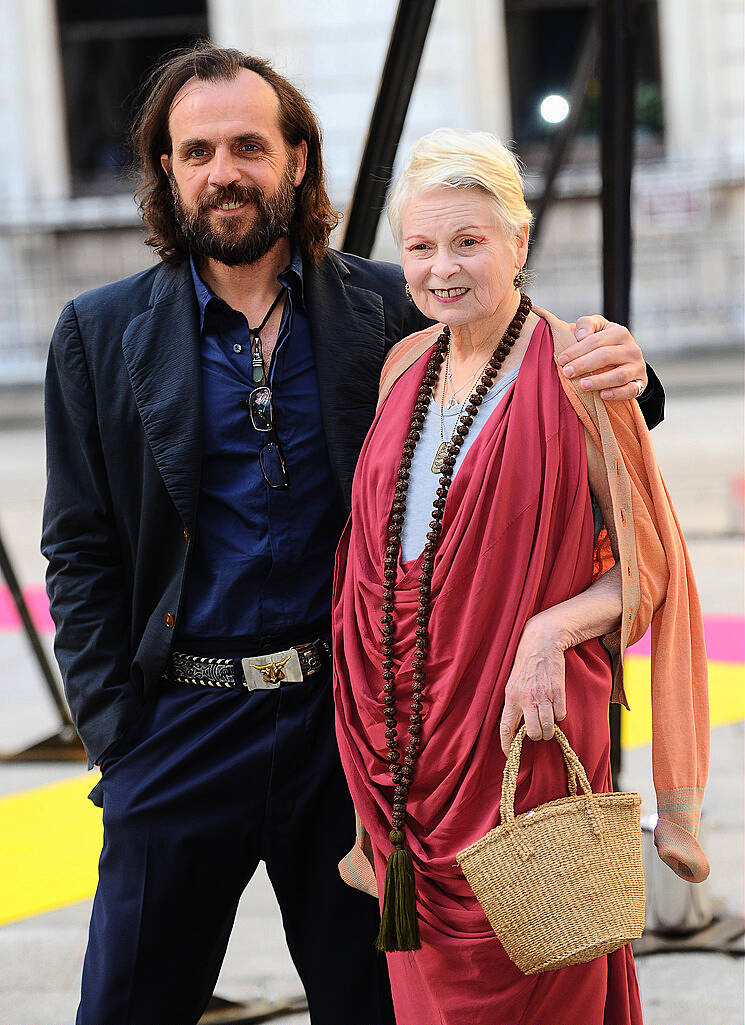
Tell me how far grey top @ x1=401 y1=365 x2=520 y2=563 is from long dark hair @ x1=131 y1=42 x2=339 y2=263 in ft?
1.93

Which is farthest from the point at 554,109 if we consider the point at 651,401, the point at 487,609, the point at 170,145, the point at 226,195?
the point at 487,609

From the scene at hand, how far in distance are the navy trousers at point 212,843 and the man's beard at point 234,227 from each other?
2.56 ft

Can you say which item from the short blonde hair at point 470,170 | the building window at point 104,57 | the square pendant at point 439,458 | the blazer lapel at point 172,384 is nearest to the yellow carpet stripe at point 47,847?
the blazer lapel at point 172,384

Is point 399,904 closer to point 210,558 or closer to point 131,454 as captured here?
point 210,558

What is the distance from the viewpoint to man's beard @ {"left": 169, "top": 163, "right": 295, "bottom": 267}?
7.29 feet

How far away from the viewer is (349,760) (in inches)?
81.0

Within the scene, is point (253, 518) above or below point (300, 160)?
below

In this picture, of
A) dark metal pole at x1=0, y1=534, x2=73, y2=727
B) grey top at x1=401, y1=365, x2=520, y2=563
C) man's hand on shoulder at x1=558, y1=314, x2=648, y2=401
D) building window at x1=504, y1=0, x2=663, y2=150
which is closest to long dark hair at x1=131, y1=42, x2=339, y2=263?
grey top at x1=401, y1=365, x2=520, y2=563

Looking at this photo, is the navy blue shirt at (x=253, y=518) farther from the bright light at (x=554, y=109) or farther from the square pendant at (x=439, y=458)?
the bright light at (x=554, y=109)

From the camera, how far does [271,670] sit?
225 centimetres

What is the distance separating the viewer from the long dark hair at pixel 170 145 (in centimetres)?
228

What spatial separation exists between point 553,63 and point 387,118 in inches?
670

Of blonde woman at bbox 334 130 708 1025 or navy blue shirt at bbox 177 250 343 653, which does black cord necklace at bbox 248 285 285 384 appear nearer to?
navy blue shirt at bbox 177 250 343 653

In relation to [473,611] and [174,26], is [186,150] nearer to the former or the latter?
[473,611]
